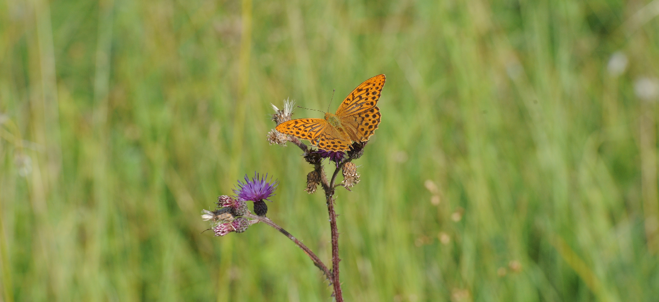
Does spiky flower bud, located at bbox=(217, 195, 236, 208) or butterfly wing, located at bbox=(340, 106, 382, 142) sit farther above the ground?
butterfly wing, located at bbox=(340, 106, 382, 142)

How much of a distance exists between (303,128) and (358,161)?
189cm

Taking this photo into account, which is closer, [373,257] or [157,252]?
[373,257]

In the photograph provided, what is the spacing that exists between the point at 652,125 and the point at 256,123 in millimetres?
2834

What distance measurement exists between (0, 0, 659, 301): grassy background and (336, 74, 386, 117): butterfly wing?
691 mm

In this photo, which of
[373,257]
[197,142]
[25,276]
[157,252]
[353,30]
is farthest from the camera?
[353,30]

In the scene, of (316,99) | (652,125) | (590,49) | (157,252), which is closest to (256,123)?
(316,99)

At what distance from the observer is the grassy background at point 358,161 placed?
9.08 feet

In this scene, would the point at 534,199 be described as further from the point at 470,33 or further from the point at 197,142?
the point at 197,142

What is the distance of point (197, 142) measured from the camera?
12.5 ft

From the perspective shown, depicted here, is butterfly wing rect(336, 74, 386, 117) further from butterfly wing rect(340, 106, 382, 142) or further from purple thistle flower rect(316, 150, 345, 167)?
purple thistle flower rect(316, 150, 345, 167)

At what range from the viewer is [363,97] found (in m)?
1.91

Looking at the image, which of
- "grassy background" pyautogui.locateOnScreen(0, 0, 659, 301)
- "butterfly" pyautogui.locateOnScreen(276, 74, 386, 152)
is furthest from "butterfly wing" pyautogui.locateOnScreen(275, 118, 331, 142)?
"grassy background" pyautogui.locateOnScreen(0, 0, 659, 301)

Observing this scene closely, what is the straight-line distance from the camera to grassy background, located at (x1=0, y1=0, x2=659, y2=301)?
277 centimetres

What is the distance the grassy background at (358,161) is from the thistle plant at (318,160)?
756 millimetres
